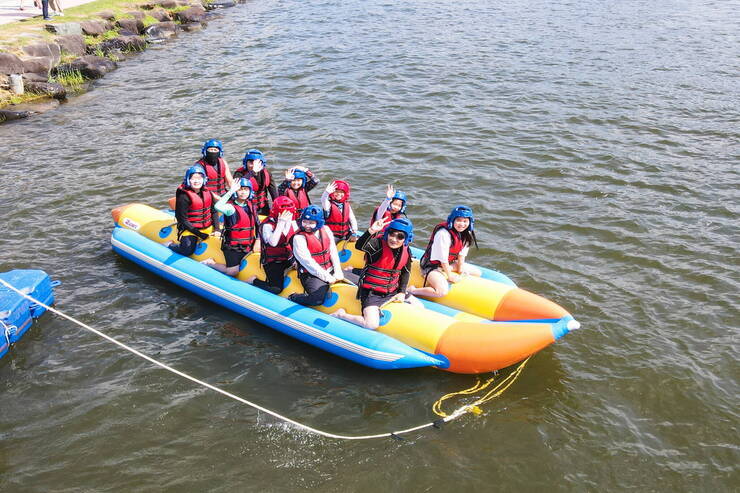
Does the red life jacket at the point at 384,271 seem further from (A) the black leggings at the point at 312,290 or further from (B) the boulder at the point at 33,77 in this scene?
(B) the boulder at the point at 33,77

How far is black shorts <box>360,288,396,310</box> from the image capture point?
23.2 ft

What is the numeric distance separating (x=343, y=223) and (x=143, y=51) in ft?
53.4

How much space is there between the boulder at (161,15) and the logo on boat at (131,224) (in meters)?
17.8

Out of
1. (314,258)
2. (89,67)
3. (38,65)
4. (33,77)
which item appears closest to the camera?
(314,258)

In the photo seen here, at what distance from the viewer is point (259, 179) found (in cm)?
945

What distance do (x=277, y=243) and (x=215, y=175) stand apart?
8.57 feet

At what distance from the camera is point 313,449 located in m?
6.06

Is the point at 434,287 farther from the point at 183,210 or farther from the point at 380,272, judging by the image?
the point at 183,210

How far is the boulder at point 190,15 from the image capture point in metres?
25.1

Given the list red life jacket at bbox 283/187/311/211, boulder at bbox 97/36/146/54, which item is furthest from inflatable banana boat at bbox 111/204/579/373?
boulder at bbox 97/36/146/54

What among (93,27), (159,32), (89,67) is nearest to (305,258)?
(89,67)


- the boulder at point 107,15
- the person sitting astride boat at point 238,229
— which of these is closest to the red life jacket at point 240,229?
the person sitting astride boat at point 238,229

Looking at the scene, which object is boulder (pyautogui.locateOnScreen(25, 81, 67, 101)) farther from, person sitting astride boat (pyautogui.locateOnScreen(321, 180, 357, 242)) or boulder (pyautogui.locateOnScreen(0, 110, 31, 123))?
person sitting astride boat (pyautogui.locateOnScreen(321, 180, 357, 242))

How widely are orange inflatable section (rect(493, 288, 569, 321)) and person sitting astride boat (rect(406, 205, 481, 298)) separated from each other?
696 mm
